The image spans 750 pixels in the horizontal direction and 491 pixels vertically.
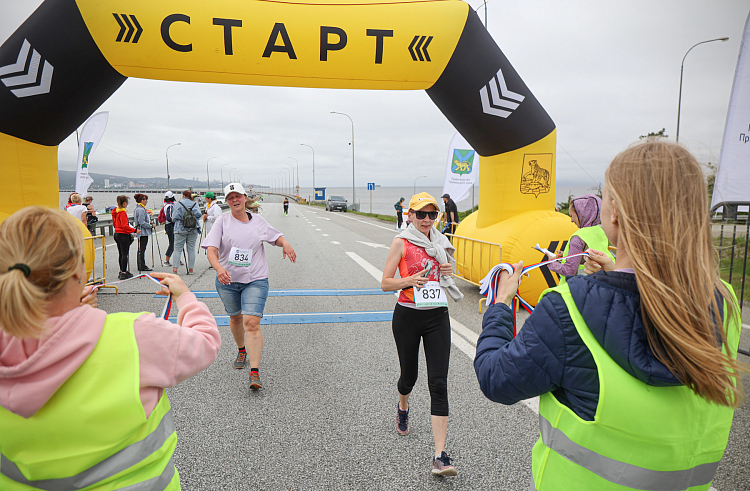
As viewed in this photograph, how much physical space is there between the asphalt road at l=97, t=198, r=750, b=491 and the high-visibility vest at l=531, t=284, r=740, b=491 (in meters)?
1.60

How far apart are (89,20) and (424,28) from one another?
4.18 metres

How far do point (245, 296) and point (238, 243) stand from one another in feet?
1.85

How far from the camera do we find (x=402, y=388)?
10.5 feet

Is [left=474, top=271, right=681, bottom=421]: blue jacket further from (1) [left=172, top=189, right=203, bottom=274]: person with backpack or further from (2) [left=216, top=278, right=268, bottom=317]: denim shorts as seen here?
(1) [left=172, top=189, right=203, bottom=274]: person with backpack

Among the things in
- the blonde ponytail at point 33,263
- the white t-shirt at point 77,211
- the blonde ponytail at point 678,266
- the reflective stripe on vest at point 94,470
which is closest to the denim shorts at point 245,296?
the reflective stripe on vest at point 94,470

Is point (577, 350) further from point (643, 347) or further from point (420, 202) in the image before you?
point (420, 202)

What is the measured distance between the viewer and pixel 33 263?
1139 millimetres

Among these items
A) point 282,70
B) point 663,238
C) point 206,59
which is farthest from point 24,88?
point 663,238

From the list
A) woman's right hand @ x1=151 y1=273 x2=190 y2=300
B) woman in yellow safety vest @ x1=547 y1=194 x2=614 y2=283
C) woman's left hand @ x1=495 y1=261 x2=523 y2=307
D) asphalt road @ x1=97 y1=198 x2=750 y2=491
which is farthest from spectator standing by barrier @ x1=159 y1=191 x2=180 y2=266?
woman's left hand @ x1=495 y1=261 x2=523 y2=307

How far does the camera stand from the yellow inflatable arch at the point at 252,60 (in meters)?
5.04

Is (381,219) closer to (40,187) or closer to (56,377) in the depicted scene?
(40,187)

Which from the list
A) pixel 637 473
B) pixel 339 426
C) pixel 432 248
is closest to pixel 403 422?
pixel 339 426

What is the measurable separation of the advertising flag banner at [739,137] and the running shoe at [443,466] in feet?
15.2

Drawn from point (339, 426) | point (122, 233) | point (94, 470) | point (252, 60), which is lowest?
point (339, 426)
